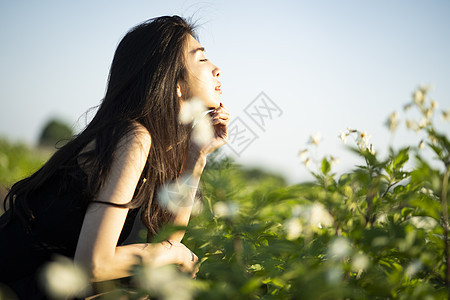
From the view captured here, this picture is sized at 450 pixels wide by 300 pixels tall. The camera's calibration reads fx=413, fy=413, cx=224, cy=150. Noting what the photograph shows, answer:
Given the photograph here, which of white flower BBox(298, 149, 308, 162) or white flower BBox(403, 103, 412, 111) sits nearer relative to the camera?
white flower BBox(403, 103, 412, 111)

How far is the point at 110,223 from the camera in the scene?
1.42 meters

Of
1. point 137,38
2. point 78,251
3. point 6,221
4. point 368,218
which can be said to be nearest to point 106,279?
point 78,251

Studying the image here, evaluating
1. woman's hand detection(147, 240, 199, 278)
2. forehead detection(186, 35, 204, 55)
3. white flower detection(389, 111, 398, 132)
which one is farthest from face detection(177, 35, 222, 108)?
white flower detection(389, 111, 398, 132)

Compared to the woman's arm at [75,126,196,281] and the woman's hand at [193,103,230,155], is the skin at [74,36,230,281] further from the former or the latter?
the woman's hand at [193,103,230,155]

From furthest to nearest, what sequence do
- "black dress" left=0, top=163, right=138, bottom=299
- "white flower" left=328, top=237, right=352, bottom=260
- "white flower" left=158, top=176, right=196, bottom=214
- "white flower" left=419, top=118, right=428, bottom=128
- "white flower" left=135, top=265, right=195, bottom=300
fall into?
"white flower" left=158, top=176, right=196, bottom=214 → "black dress" left=0, top=163, right=138, bottom=299 → "white flower" left=419, top=118, right=428, bottom=128 → "white flower" left=328, top=237, right=352, bottom=260 → "white flower" left=135, top=265, right=195, bottom=300

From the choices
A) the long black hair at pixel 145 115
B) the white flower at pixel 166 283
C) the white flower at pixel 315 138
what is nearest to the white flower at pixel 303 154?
the white flower at pixel 315 138

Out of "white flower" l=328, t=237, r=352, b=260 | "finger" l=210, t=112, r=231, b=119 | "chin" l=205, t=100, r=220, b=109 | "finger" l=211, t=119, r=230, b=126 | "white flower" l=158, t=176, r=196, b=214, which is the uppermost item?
"chin" l=205, t=100, r=220, b=109

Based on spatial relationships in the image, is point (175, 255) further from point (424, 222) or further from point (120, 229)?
point (424, 222)

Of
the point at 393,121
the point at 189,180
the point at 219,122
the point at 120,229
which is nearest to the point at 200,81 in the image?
the point at 219,122

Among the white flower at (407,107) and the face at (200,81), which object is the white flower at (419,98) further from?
the face at (200,81)

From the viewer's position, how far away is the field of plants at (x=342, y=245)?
787mm

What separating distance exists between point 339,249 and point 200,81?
4.53 feet

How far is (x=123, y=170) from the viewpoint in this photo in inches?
60.2

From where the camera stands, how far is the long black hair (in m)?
1.78
